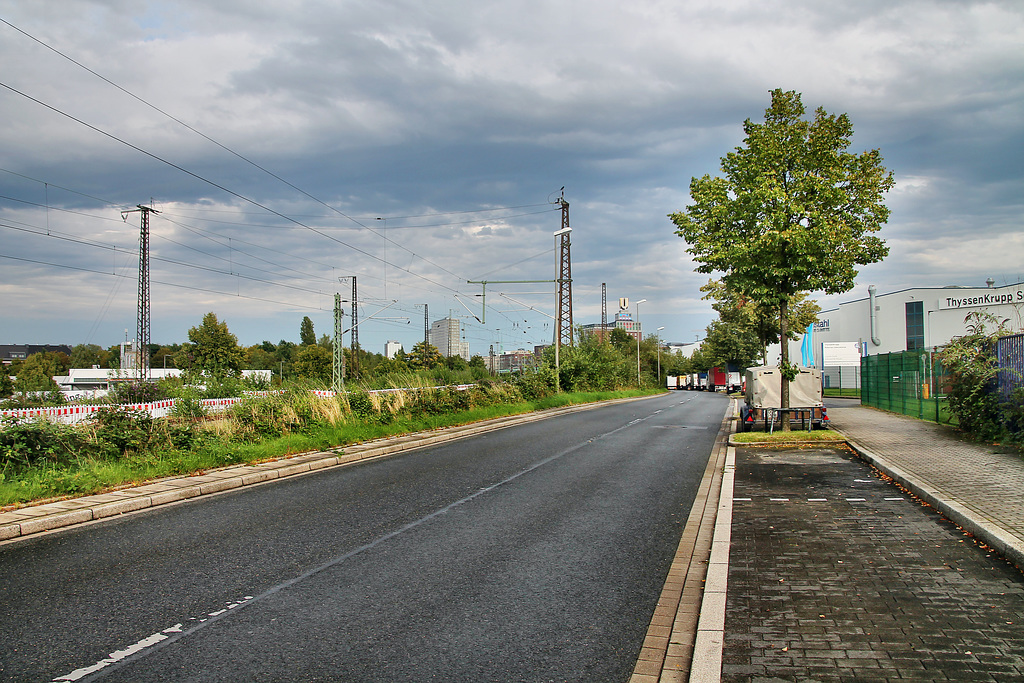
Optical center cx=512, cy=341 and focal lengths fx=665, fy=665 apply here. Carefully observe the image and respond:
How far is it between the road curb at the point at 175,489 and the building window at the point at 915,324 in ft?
182

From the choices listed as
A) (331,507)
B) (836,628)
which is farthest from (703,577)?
(331,507)

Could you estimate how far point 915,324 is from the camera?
5856 centimetres

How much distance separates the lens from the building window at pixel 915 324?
57750 millimetres

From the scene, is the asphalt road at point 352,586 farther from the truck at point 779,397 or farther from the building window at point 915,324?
the building window at point 915,324

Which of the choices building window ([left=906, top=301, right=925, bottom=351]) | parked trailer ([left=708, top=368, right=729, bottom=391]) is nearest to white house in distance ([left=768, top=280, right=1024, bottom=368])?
building window ([left=906, top=301, right=925, bottom=351])

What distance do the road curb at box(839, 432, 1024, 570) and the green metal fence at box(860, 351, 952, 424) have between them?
7.98 meters

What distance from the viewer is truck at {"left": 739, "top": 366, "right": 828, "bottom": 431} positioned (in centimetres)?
1822

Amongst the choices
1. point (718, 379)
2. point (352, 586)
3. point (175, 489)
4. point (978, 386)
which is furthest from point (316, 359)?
point (352, 586)

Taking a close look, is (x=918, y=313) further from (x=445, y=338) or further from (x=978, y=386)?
(x=445, y=338)

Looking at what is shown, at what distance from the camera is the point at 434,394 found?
22344 mm

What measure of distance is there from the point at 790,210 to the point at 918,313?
5219 cm

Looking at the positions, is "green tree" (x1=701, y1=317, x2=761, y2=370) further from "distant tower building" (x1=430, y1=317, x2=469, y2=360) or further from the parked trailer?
"distant tower building" (x1=430, y1=317, x2=469, y2=360)

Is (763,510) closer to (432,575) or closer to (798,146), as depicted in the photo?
(432,575)

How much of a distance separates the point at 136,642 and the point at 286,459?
8815mm
